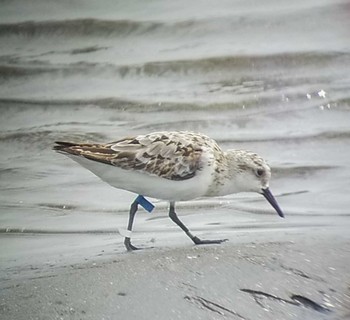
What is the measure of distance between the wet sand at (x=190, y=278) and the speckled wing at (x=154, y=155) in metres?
0.22

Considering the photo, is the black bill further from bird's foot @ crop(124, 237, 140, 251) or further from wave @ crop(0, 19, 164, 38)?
wave @ crop(0, 19, 164, 38)

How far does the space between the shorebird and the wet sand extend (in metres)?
0.15

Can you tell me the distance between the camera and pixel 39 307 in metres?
2.21

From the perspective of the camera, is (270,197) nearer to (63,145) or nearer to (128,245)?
(128,245)

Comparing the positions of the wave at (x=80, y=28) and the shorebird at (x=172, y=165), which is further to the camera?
the wave at (x=80, y=28)

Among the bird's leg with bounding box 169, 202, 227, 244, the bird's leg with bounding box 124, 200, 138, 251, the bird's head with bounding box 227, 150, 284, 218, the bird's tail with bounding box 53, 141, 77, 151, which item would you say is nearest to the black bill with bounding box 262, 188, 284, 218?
the bird's head with bounding box 227, 150, 284, 218

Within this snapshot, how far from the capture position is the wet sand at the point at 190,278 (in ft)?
7.27

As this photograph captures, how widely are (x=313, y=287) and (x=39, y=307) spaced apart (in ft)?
2.18

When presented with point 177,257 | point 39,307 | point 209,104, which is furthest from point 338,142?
point 39,307

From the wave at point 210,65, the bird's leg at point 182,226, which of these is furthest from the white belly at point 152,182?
the wave at point 210,65

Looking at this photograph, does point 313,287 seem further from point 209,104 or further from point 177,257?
point 209,104

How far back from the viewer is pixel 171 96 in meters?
2.62

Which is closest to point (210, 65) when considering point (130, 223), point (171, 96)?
point (171, 96)

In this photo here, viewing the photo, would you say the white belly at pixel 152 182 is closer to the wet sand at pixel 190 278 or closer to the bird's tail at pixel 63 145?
the bird's tail at pixel 63 145
